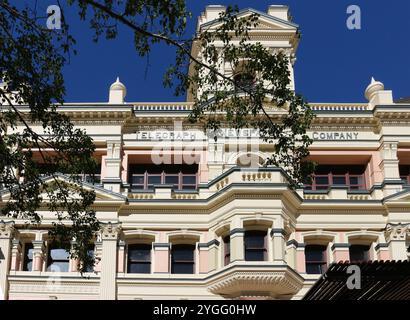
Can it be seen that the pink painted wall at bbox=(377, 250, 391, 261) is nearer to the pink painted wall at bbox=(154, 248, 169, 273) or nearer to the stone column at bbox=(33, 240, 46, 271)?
the pink painted wall at bbox=(154, 248, 169, 273)

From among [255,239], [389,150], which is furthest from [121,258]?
[389,150]

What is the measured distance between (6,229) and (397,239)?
16.2 m

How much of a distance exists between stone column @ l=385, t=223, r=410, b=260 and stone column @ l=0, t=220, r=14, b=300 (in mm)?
15643

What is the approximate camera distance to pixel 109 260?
91.4ft

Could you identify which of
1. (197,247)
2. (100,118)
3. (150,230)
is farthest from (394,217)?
(100,118)

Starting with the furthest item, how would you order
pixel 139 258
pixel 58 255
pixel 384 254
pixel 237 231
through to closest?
pixel 139 258 → pixel 58 255 → pixel 384 254 → pixel 237 231

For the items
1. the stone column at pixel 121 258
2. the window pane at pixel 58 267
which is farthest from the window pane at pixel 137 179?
the window pane at pixel 58 267

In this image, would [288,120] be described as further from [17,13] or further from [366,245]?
[366,245]

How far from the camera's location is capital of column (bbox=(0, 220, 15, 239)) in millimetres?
A: 27922

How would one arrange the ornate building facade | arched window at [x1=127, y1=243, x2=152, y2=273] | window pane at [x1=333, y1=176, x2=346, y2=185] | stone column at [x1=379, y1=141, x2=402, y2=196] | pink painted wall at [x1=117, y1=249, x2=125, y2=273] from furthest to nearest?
1. window pane at [x1=333, y1=176, x2=346, y2=185]
2. stone column at [x1=379, y1=141, x2=402, y2=196]
3. arched window at [x1=127, y1=243, x2=152, y2=273]
4. pink painted wall at [x1=117, y1=249, x2=125, y2=273]
5. the ornate building facade

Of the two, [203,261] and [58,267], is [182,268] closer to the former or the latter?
[203,261]

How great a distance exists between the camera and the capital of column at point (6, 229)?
2792cm

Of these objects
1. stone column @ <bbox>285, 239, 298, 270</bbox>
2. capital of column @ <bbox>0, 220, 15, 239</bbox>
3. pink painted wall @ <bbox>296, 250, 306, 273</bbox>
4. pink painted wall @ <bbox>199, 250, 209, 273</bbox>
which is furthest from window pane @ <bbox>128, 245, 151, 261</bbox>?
pink painted wall @ <bbox>296, 250, 306, 273</bbox>

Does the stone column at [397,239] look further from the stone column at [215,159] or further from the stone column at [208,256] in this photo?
the stone column at [215,159]
